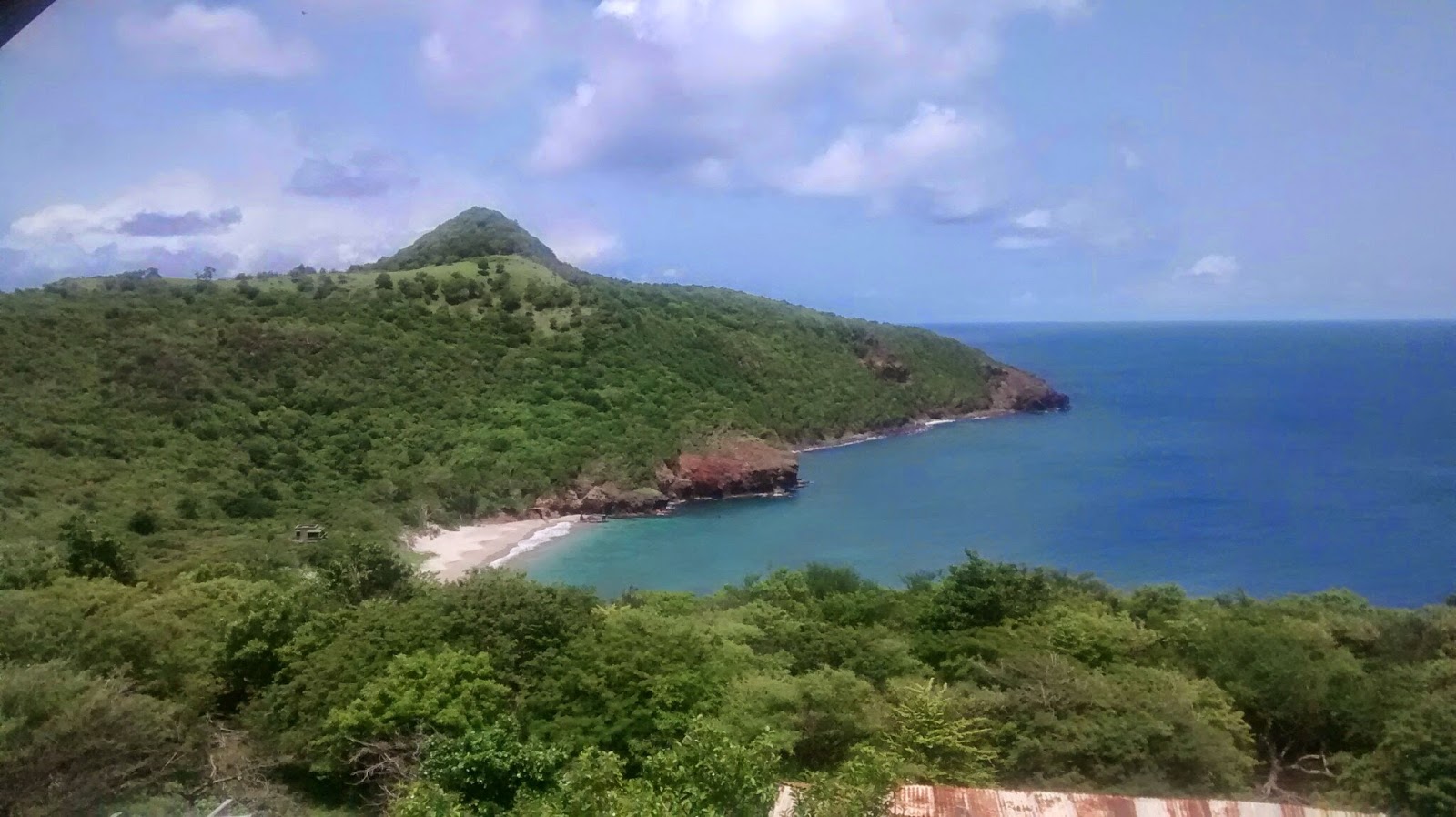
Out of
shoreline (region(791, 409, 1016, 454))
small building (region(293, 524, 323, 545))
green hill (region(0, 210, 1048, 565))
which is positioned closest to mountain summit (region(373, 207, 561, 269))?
green hill (region(0, 210, 1048, 565))

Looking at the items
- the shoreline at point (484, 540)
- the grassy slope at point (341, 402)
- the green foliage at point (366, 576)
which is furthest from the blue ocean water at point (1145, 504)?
the green foliage at point (366, 576)

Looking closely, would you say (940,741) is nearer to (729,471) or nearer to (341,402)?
(341,402)

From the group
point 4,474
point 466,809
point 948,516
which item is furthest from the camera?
point 948,516

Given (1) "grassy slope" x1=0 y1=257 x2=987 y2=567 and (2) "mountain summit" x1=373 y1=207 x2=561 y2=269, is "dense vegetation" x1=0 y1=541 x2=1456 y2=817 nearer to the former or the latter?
(1) "grassy slope" x1=0 y1=257 x2=987 y2=567

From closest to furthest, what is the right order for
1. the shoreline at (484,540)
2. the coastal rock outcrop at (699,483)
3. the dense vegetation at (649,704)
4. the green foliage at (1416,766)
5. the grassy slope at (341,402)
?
the dense vegetation at (649,704) → the green foliage at (1416,766) → the grassy slope at (341,402) → the shoreline at (484,540) → the coastal rock outcrop at (699,483)

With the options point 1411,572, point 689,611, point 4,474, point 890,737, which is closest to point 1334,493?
point 1411,572

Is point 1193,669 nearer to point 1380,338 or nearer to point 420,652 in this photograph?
point 420,652

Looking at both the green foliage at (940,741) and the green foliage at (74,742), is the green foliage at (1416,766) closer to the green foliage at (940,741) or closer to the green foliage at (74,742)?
the green foliage at (940,741)
